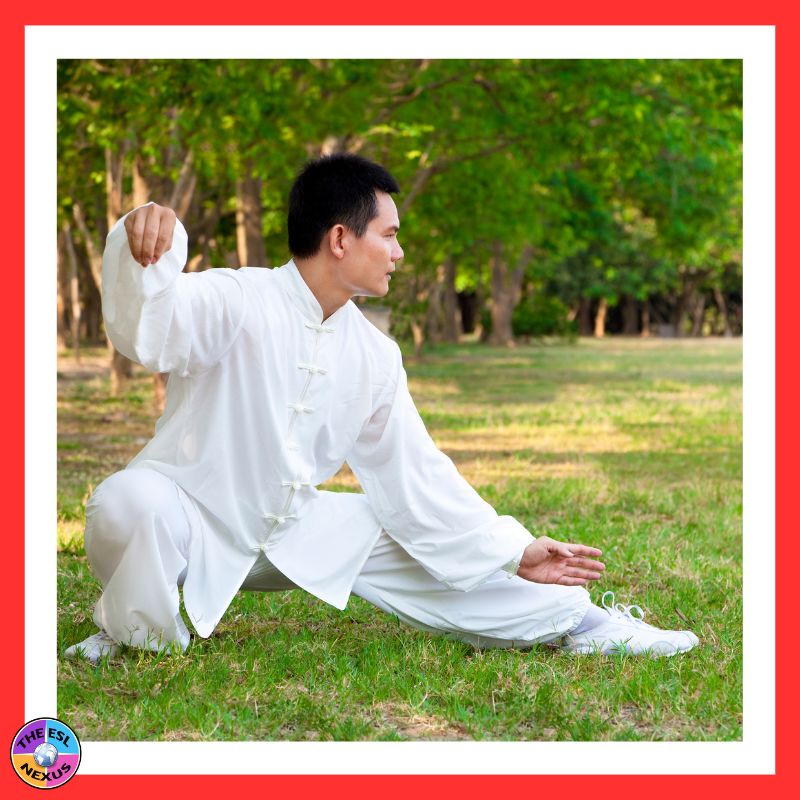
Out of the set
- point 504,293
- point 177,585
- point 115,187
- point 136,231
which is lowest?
point 177,585

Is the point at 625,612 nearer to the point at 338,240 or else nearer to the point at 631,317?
the point at 338,240

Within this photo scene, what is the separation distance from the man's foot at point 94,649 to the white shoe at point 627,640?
1.55m

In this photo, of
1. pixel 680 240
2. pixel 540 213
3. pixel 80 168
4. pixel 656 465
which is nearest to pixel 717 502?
pixel 656 465

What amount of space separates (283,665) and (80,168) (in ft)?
46.3

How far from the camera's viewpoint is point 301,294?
3955 mm

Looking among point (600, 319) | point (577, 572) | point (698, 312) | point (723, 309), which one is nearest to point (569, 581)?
point (577, 572)

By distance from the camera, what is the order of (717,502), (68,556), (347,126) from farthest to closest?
(347,126) → (717,502) → (68,556)

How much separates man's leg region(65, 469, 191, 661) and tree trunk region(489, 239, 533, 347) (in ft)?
93.9

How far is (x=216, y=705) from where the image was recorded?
3479 mm

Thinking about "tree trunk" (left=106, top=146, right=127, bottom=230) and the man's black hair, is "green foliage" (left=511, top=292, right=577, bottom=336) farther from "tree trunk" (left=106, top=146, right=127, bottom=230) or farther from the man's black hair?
the man's black hair

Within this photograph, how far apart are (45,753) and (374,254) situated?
1785mm

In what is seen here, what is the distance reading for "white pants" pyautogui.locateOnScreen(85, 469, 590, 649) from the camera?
12.2 feet

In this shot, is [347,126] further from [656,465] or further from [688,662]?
[688,662]

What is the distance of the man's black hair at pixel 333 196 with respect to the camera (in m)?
3.83
